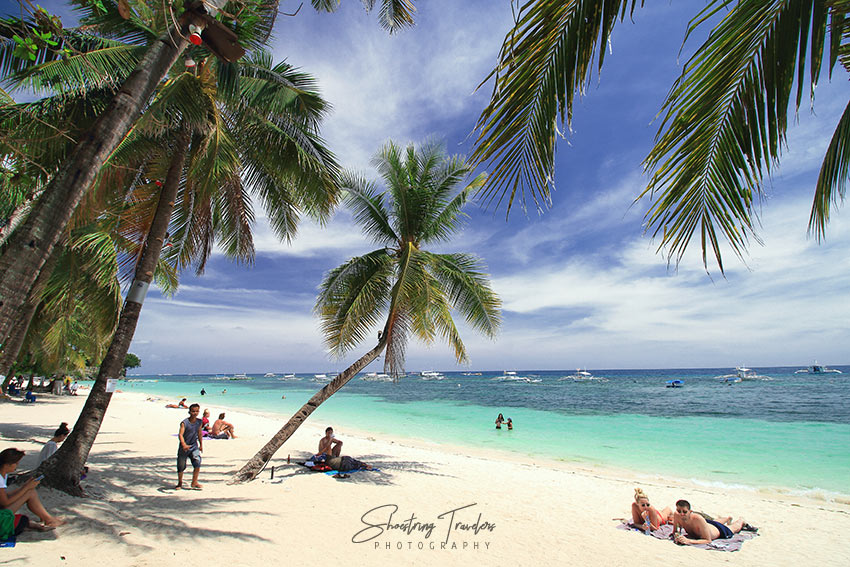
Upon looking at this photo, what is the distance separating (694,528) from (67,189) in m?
8.05

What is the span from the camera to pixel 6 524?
3652mm

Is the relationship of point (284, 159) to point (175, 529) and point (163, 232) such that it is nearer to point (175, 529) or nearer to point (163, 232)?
point (163, 232)

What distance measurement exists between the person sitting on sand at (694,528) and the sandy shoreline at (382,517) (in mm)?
242

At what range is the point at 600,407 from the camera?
31688 millimetres

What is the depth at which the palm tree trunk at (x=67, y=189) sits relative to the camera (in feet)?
8.27

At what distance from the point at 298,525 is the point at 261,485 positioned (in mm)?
2218

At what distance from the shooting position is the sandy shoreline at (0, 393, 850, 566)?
4.21 meters

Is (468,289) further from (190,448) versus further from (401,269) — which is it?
(190,448)

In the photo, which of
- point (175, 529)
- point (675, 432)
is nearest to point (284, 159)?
point (175, 529)

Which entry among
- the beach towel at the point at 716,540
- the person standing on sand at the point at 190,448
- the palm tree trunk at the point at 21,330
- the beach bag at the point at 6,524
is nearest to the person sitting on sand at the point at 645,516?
the beach towel at the point at 716,540

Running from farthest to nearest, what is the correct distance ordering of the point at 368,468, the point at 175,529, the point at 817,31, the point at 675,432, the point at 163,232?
the point at 675,432 → the point at 368,468 → the point at 163,232 → the point at 175,529 → the point at 817,31

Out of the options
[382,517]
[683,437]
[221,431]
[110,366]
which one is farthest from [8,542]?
[683,437]

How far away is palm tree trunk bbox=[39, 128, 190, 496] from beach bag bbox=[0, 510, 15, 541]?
1613mm

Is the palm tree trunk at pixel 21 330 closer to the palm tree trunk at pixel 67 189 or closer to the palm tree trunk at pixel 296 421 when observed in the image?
the palm tree trunk at pixel 296 421
